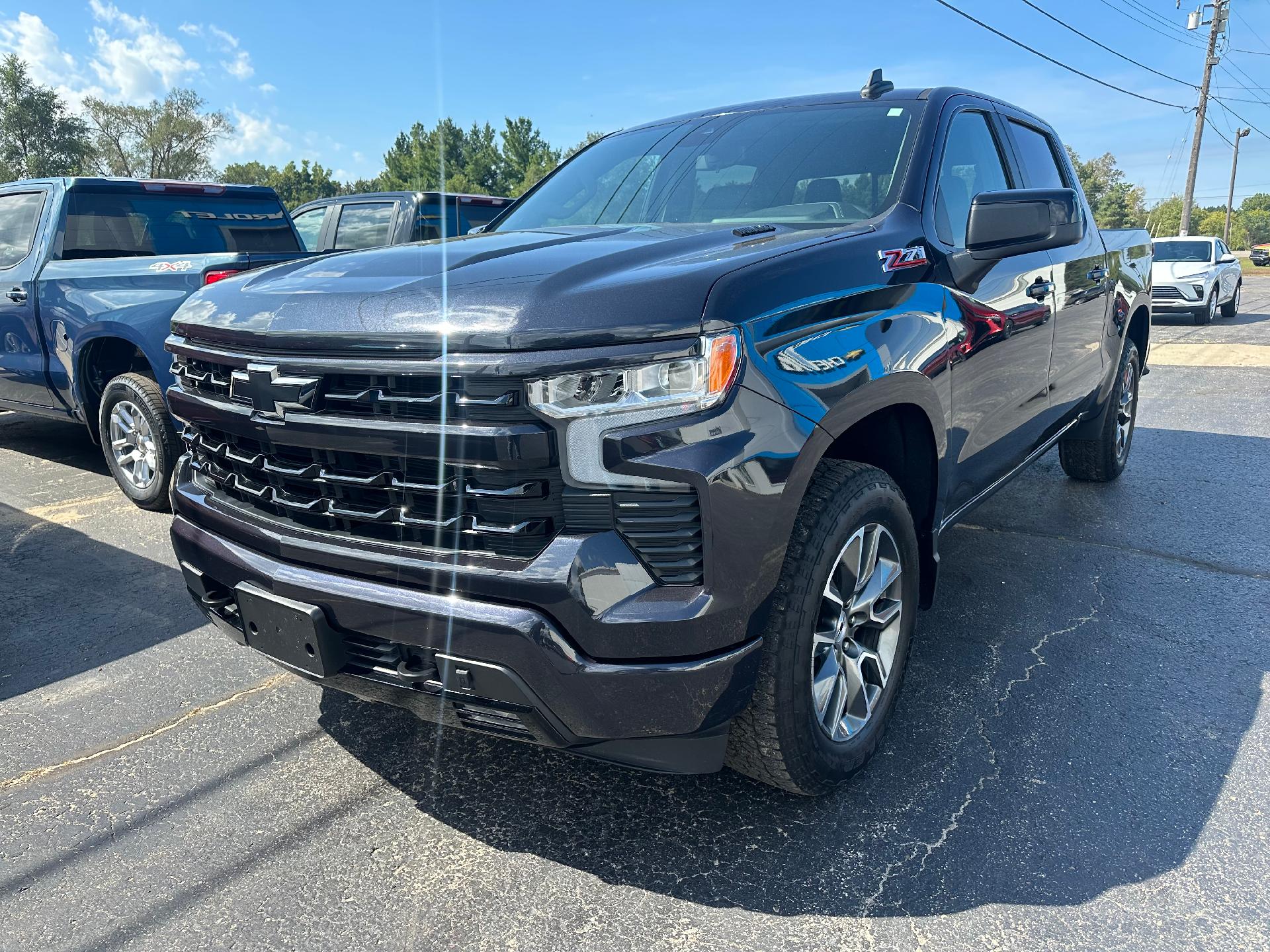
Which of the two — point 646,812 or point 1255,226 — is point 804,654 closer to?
point 646,812

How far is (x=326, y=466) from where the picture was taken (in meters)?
2.16

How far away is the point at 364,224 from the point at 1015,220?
7.23 meters

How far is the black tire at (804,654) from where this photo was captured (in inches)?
83.4

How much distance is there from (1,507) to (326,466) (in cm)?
441

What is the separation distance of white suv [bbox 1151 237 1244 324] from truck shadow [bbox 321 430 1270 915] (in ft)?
48.2

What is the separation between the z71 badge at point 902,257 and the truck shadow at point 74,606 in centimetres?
297

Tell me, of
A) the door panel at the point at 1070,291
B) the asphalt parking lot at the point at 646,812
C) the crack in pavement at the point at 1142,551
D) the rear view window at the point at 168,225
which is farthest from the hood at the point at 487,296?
the rear view window at the point at 168,225

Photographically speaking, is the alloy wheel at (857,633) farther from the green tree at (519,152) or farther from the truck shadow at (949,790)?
the green tree at (519,152)

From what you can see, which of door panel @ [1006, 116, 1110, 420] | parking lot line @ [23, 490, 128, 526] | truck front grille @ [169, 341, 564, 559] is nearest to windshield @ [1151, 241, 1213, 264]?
door panel @ [1006, 116, 1110, 420]

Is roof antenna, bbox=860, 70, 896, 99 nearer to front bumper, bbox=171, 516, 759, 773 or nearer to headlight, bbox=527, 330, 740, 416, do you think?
headlight, bbox=527, 330, 740, 416

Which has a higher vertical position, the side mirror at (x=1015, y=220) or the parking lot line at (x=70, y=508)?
the side mirror at (x=1015, y=220)

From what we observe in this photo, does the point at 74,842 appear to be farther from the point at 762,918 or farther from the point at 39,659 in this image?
the point at 762,918

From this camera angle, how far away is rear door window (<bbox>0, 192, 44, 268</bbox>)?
5898mm

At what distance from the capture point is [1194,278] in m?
15.8
